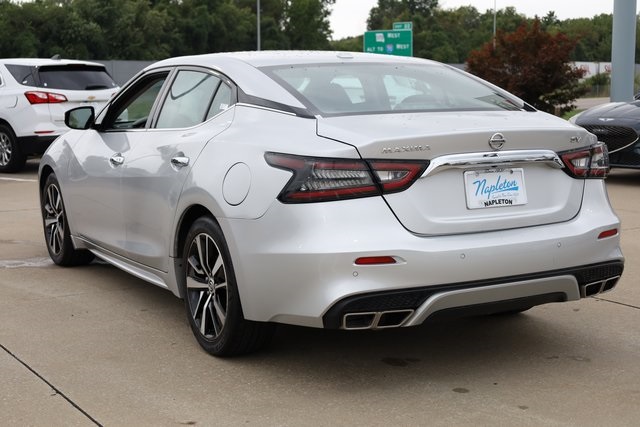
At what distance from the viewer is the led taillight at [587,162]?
15.1 ft

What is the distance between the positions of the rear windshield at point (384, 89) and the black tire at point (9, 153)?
1014 centimetres

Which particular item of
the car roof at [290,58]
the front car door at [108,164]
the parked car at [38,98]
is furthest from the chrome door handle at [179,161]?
the parked car at [38,98]

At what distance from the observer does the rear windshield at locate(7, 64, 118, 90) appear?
46.8 feet

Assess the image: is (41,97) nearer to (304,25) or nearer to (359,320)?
(359,320)

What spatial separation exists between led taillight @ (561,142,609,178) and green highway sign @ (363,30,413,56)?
102 ft

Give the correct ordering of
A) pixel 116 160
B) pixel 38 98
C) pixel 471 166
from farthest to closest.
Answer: pixel 38 98
pixel 116 160
pixel 471 166

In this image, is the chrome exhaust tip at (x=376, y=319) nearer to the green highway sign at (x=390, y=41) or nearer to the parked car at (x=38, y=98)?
the parked car at (x=38, y=98)

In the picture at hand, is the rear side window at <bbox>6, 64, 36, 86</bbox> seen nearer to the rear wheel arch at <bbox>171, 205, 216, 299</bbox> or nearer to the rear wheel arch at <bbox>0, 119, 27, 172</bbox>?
the rear wheel arch at <bbox>0, 119, 27, 172</bbox>

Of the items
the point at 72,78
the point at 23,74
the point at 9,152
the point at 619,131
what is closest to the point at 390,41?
the point at 72,78

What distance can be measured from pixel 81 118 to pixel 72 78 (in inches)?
322

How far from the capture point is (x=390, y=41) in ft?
119

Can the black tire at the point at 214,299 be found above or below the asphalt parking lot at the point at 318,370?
above

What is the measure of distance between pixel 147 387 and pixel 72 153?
8.85 ft

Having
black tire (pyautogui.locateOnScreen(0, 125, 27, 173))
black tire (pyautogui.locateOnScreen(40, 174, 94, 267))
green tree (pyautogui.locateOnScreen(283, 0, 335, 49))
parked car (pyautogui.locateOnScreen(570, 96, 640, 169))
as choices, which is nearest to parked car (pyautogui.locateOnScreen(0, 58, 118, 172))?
black tire (pyautogui.locateOnScreen(0, 125, 27, 173))
